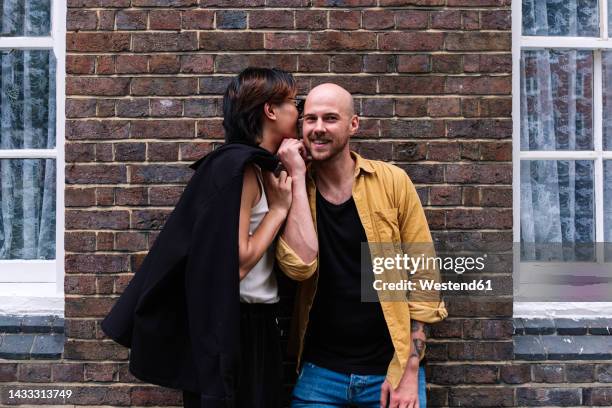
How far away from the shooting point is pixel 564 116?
13.1ft

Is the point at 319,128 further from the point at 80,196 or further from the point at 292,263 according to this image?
the point at 80,196

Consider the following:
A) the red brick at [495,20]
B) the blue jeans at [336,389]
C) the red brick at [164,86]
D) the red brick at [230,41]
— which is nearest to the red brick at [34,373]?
the blue jeans at [336,389]

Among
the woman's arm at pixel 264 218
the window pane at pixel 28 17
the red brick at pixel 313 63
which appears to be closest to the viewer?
the woman's arm at pixel 264 218

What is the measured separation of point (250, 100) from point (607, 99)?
2.09 m

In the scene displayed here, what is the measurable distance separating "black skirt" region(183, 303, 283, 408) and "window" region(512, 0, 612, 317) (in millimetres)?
1594

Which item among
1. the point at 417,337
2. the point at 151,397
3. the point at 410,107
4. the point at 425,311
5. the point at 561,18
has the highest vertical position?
the point at 561,18

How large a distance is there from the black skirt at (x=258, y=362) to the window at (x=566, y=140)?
159cm

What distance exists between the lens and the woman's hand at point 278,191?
2.99 meters

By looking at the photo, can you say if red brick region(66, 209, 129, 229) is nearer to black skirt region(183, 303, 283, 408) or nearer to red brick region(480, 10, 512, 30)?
black skirt region(183, 303, 283, 408)

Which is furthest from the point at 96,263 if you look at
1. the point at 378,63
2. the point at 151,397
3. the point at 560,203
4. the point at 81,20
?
the point at 560,203

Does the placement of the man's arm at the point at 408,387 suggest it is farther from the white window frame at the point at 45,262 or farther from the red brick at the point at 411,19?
the white window frame at the point at 45,262

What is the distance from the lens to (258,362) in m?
2.91

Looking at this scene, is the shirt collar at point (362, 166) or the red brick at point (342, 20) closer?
the shirt collar at point (362, 166)

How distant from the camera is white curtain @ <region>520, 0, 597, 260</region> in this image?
3.99m
